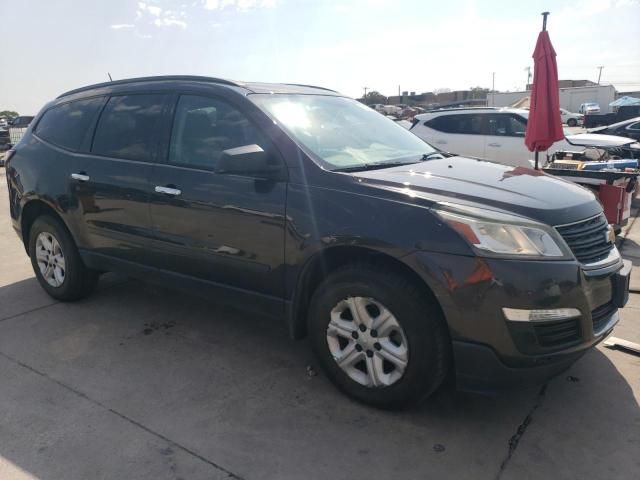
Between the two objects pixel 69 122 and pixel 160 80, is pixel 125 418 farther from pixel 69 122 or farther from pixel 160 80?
pixel 69 122

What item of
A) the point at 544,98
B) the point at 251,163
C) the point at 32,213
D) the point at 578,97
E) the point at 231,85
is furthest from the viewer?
the point at 578,97

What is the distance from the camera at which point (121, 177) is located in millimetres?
3871

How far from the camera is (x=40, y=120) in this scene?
4734mm

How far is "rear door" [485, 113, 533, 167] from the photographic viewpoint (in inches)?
407

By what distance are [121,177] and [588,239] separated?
3064mm

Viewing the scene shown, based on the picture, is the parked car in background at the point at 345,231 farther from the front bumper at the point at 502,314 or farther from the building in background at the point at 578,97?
the building in background at the point at 578,97

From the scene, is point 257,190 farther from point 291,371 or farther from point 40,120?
point 40,120

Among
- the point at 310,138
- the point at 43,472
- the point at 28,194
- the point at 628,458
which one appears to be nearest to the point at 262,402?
the point at 43,472

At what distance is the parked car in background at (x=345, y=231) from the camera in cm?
253

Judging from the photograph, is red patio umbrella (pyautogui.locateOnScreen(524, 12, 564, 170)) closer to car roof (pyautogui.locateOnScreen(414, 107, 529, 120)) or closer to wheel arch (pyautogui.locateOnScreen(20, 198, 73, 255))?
car roof (pyautogui.locateOnScreen(414, 107, 529, 120))

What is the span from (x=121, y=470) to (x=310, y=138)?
2.05 meters

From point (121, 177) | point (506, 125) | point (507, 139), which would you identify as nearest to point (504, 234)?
point (121, 177)

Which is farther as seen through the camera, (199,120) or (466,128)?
(466,128)

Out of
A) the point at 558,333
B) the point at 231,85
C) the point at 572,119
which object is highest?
the point at 231,85
